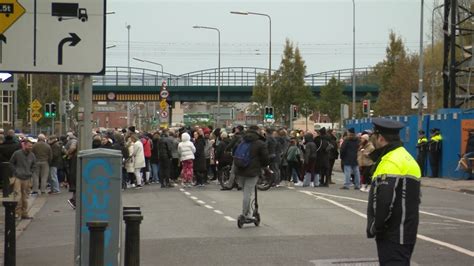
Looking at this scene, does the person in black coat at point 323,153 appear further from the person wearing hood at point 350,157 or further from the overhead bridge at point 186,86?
the overhead bridge at point 186,86

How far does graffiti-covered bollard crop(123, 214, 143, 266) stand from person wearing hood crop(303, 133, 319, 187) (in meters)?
16.3

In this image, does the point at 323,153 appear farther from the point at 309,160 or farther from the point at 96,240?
the point at 96,240

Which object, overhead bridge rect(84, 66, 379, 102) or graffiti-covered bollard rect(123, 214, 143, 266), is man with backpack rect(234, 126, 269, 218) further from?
overhead bridge rect(84, 66, 379, 102)

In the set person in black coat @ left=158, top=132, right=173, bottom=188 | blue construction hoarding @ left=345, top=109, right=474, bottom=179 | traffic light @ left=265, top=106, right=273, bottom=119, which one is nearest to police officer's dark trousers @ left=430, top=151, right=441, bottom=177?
blue construction hoarding @ left=345, top=109, right=474, bottom=179

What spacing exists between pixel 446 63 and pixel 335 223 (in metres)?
20.9

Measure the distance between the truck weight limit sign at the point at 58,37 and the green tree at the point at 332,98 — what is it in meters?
60.7

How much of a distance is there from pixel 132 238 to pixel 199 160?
17052 mm

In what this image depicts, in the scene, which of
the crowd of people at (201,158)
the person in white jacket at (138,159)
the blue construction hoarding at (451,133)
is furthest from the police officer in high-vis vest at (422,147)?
the person in white jacket at (138,159)

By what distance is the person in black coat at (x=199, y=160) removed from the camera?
24.6 meters

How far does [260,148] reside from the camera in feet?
44.1

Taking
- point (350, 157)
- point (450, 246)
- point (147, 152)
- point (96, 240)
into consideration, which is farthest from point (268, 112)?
point (96, 240)

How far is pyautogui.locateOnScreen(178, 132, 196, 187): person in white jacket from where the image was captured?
24.3 metres

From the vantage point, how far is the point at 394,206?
235 inches

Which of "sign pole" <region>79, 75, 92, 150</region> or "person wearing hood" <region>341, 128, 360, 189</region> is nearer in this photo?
"sign pole" <region>79, 75, 92, 150</region>
